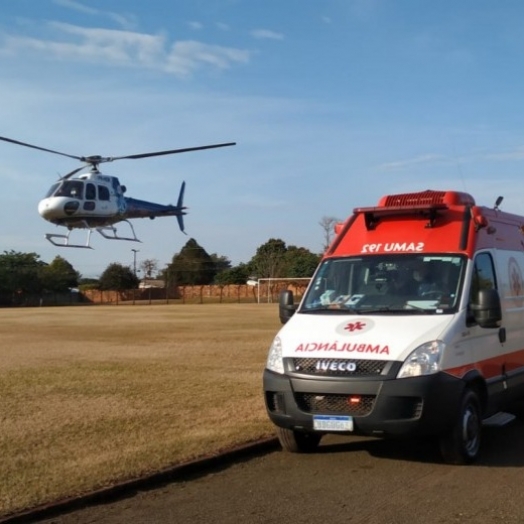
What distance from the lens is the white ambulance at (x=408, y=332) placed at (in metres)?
7.36

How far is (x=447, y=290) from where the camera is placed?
8227mm

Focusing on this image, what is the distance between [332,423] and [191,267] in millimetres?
120601

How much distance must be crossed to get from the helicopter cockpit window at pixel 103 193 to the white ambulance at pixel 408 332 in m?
30.8

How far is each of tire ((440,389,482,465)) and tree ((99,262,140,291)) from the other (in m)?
106

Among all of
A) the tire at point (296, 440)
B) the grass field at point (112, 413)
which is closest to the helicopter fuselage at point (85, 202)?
the grass field at point (112, 413)

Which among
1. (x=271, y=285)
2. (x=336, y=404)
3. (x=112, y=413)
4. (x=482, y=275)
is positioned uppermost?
(x=271, y=285)

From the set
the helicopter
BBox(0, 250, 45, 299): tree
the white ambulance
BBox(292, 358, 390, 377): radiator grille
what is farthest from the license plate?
BBox(0, 250, 45, 299): tree

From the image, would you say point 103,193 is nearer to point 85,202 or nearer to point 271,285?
point 85,202

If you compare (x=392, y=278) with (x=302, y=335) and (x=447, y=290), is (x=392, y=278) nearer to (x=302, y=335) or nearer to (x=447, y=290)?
(x=447, y=290)

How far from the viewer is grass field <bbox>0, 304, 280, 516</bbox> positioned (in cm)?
740

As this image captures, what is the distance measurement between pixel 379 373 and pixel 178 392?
5887 mm

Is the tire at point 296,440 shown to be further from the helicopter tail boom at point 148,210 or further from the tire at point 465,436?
the helicopter tail boom at point 148,210

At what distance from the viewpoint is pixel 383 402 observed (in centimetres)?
727

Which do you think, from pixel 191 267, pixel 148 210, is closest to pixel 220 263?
pixel 191 267
